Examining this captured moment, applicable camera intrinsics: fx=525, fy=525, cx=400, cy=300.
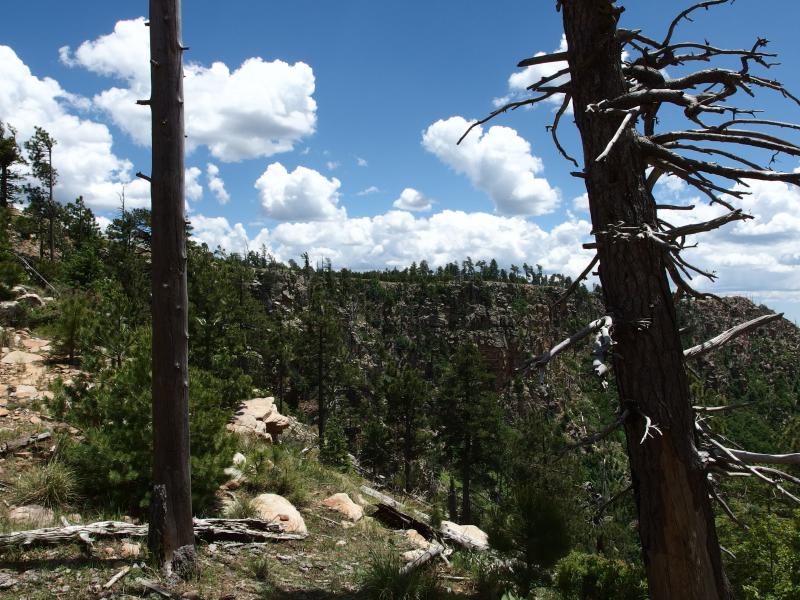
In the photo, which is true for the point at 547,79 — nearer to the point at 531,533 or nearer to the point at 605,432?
the point at 605,432

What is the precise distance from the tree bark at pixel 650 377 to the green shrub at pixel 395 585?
2410 mm

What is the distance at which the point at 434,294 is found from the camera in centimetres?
10581

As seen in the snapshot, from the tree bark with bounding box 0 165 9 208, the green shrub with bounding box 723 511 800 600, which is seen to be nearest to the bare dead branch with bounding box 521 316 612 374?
the green shrub with bounding box 723 511 800 600

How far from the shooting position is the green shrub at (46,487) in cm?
525

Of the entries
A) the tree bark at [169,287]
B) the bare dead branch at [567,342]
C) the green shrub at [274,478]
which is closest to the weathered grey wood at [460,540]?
the green shrub at [274,478]

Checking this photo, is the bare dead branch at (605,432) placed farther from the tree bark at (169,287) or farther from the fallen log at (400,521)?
the fallen log at (400,521)

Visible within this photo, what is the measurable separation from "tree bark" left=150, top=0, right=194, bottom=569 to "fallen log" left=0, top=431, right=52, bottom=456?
10.1 feet

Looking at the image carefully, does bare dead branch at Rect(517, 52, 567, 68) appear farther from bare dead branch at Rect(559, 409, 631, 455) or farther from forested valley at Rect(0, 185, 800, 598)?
bare dead branch at Rect(559, 409, 631, 455)

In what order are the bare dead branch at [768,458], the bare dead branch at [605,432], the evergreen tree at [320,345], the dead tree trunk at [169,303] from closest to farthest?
the bare dead branch at [768,458]
the bare dead branch at [605,432]
the dead tree trunk at [169,303]
the evergreen tree at [320,345]

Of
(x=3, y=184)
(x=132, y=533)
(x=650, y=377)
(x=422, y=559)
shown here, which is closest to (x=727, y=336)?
(x=650, y=377)

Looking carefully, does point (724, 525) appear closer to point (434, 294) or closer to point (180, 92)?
point (180, 92)

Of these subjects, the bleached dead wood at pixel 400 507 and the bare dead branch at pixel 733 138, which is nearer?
the bare dead branch at pixel 733 138

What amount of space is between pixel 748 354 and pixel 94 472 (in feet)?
457

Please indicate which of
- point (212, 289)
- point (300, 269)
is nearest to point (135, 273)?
point (212, 289)
